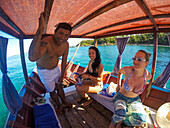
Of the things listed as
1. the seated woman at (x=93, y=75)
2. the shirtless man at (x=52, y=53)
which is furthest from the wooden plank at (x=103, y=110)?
the shirtless man at (x=52, y=53)

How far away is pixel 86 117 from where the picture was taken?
199cm

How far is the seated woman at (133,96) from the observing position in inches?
57.5

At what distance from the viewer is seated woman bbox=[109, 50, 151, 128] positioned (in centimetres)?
146

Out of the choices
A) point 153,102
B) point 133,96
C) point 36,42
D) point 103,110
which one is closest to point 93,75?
point 103,110

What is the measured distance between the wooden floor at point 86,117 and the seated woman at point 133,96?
0.34m

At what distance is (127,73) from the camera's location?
166 cm

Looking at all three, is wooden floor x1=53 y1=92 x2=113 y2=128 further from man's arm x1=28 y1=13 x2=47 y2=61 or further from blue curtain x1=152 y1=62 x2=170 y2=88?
blue curtain x1=152 y1=62 x2=170 y2=88

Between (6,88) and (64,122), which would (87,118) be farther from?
(6,88)

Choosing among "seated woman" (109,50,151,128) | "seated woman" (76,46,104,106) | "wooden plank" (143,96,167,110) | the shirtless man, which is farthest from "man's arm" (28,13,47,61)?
"wooden plank" (143,96,167,110)

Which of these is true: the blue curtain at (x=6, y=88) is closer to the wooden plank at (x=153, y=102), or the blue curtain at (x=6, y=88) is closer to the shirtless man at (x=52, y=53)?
the shirtless man at (x=52, y=53)

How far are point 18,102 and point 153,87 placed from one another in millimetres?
3620

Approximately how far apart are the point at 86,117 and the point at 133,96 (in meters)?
1.08

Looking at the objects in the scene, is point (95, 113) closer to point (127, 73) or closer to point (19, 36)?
point (127, 73)

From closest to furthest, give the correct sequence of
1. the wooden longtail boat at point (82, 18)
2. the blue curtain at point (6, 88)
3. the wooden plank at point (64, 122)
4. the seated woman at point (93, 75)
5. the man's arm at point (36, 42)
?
the man's arm at point (36, 42), the wooden longtail boat at point (82, 18), the blue curtain at point (6, 88), the wooden plank at point (64, 122), the seated woman at point (93, 75)
